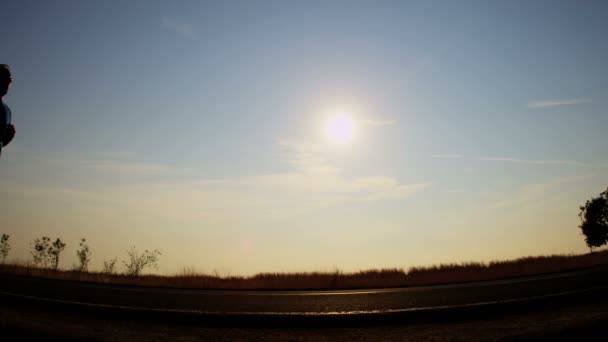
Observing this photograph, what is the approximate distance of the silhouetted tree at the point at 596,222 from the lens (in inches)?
1597

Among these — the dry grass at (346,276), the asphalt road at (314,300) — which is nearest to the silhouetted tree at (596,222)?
the dry grass at (346,276)

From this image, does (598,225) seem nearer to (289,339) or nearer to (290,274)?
(290,274)

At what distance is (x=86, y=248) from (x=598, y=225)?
197 feet

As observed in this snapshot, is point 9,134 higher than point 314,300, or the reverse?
point 9,134

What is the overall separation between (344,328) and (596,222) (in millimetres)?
53889

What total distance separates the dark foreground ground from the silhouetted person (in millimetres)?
2476

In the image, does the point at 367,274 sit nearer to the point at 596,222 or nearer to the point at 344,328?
the point at 344,328

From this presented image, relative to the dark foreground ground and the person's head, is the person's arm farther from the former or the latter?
the dark foreground ground

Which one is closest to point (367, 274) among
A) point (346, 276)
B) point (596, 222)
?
point (346, 276)

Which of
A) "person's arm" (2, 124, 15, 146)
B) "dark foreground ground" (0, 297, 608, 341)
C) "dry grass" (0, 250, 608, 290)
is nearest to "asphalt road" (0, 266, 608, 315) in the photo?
"dark foreground ground" (0, 297, 608, 341)

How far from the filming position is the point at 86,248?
28359mm

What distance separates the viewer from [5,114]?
4363mm

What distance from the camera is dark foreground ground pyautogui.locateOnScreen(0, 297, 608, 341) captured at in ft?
11.0

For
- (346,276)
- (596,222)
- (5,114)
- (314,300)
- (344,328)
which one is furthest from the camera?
(596,222)
